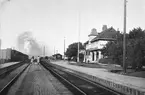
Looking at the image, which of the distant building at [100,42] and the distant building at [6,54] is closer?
the distant building at [6,54]

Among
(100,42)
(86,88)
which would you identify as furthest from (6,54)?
(86,88)

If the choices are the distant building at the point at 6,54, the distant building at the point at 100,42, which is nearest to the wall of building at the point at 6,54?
the distant building at the point at 6,54

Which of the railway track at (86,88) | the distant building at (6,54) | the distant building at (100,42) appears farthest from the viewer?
the distant building at (100,42)

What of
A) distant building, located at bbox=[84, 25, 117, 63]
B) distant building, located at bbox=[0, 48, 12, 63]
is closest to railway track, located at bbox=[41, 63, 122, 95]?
distant building, located at bbox=[0, 48, 12, 63]

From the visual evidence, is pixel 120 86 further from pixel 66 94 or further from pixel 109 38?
pixel 109 38

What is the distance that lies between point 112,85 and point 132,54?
10038mm

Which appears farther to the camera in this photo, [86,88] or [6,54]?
[6,54]

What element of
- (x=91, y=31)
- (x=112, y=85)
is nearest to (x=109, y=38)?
(x=91, y=31)

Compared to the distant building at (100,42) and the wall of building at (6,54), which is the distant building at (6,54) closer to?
the wall of building at (6,54)

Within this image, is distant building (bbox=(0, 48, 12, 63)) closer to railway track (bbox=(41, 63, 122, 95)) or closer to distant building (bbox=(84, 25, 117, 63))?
distant building (bbox=(84, 25, 117, 63))

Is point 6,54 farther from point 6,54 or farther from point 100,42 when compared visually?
point 100,42

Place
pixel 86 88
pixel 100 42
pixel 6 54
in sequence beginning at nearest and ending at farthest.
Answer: pixel 86 88, pixel 6 54, pixel 100 42

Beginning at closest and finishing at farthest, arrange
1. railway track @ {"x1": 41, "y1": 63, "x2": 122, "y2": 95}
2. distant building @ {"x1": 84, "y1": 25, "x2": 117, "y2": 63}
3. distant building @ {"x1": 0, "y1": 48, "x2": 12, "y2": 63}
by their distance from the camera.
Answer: railway track @ {"x1": 41, "y1": 63, "x2": 122, "y2": 95}, distant building @ {"x1": 0, "y1": 48, "x2": 12, "y2": 63}, distant building @ {"x1": 84, "y1": 25, "x2": 117, "y2": 63}

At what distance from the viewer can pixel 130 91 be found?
11.8m
